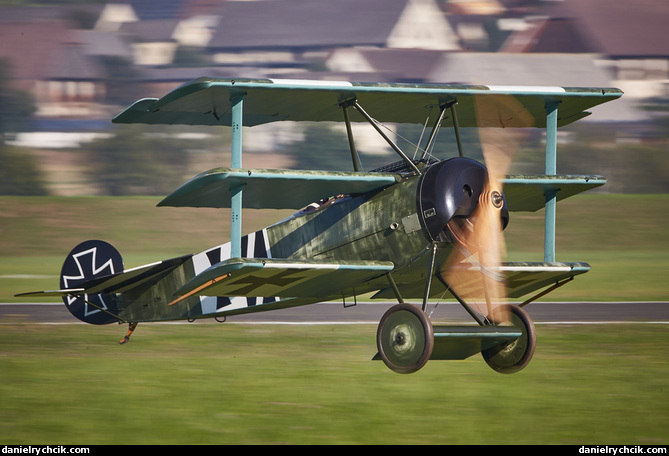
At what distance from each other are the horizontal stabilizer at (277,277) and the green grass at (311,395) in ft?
3.10

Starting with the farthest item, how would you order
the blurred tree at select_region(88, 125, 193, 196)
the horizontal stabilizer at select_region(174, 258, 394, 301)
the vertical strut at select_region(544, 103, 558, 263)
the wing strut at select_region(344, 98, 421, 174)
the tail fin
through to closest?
the blurred tree at select_region(88, 125, 193, 196) < the tail fin < the vertical strut at select_region(544, 103, 558, 263) < the wing strut at select_region(344, 98, 421, 174) < the horizontal stabilizer at select_region(174, 258, 394, 301)

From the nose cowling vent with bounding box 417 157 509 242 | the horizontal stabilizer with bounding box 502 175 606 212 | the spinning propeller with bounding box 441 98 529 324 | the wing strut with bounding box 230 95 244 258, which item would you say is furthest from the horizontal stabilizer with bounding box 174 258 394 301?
the horizontal stabilizer with bounding box 502 175 606 212

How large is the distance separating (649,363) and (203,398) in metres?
5.55

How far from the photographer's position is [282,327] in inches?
572

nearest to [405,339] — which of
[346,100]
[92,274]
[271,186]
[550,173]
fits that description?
[271,186]

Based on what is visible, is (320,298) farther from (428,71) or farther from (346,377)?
(428,71)

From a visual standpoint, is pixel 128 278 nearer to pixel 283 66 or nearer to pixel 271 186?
pixel 271 186

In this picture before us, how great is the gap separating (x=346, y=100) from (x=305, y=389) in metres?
3.35

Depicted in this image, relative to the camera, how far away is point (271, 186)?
30.8ft

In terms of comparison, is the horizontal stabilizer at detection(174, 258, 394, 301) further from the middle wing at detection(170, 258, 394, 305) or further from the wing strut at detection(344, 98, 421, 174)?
the wing strut at detection(344, 98, 421, 174)

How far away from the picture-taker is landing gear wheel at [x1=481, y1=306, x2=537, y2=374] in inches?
374

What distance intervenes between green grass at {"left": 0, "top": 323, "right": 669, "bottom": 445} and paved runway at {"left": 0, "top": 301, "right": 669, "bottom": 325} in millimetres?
2891

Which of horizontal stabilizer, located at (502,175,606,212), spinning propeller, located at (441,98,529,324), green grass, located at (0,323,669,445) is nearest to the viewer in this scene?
green grass, located at (0,323,669,445)

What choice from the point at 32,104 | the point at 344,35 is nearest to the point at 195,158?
the point at 32,104
